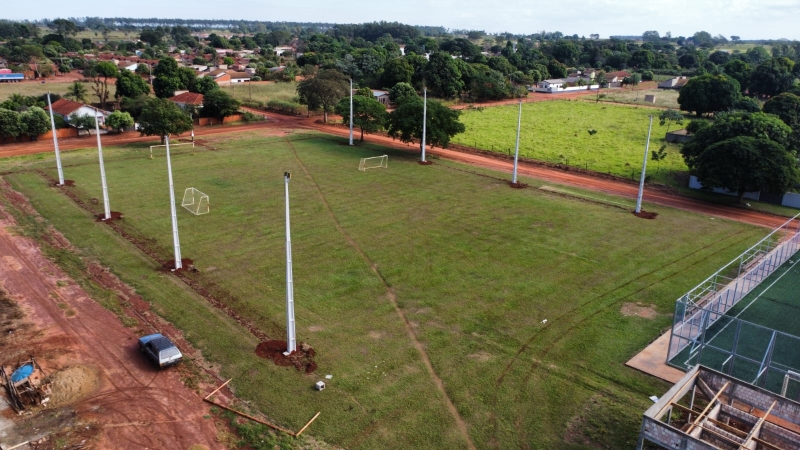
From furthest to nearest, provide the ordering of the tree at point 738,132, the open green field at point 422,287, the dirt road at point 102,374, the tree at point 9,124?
1. the tree at point 9,124
2. the tree at point 738,132
3. the open green field at point 422,287
4. the dirt road at point 102,374

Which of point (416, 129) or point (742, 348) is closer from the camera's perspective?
point (742, 348)

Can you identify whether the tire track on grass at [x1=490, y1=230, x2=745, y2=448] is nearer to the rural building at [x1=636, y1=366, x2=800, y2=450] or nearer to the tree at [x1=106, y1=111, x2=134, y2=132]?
the rural building at [x1=636, y1=366, x2=800, y2=450]

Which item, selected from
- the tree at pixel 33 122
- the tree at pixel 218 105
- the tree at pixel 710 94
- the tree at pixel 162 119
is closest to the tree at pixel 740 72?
the tree at pixel 710 94

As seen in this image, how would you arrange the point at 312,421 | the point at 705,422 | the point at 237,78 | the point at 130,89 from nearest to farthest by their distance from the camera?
1. the point at 705,422
2. the point at 312,421
3. the point at 130,89
4. the point at 237,78

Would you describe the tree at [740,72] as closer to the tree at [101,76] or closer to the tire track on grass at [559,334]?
the tire track on grass at [559,334]

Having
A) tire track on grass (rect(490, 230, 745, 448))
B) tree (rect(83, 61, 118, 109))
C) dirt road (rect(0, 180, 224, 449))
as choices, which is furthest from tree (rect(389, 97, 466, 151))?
tree (rect(83, 61, 118, 109))

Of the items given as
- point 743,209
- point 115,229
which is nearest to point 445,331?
point 115,229

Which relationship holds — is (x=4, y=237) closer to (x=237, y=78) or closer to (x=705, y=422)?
(x=705, y=422)

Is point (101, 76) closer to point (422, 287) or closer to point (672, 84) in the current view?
point (422, 287)
